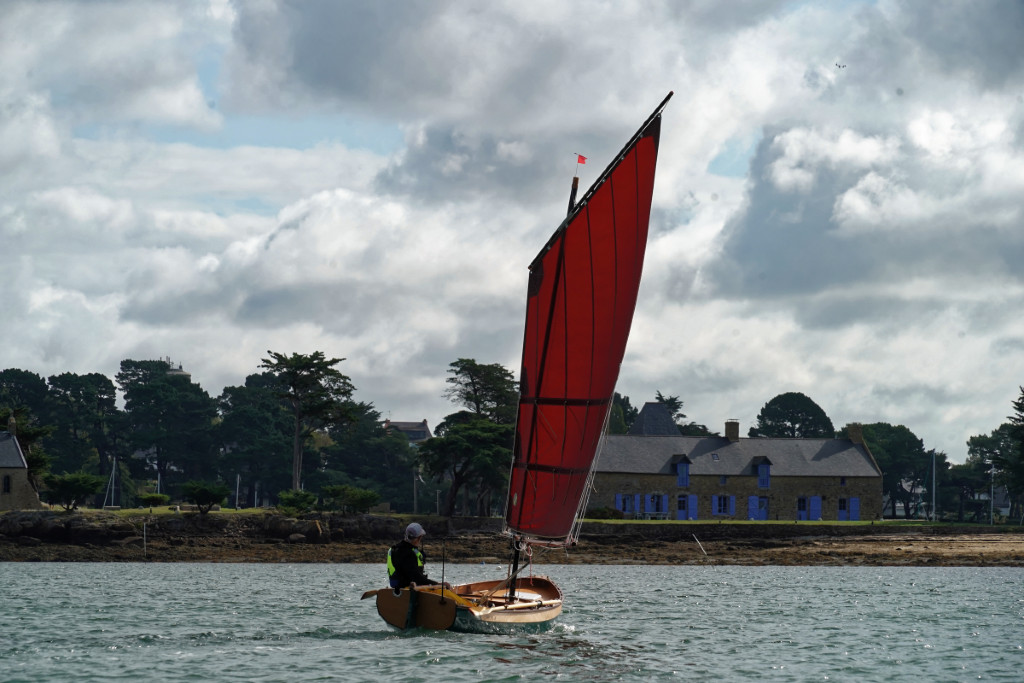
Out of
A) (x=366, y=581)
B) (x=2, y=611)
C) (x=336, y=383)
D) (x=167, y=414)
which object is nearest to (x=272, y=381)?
(x=167, y=414)

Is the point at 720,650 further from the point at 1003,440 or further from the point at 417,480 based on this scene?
the point at 1003,440

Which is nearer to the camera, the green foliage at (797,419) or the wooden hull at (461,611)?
the wooden hull at (461,611)

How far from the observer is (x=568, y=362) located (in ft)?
71.0

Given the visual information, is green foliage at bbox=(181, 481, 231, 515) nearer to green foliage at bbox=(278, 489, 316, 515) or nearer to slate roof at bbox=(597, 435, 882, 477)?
green foliage at bbox=(278, 489, 316, 515)

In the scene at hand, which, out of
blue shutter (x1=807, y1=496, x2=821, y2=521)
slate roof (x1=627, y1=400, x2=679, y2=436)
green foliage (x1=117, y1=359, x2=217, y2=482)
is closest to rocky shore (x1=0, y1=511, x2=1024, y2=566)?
blue shutter (x1=807, y1=496, x2=821, y2=521)

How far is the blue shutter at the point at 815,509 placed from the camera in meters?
75.4

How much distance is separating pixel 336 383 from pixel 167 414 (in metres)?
32.0

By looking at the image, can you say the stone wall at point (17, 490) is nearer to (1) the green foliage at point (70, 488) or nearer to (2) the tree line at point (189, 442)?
(1) the green foliage at point (70, 488)

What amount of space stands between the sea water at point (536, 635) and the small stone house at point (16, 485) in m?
22.2

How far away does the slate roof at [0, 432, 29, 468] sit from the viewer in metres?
61.2

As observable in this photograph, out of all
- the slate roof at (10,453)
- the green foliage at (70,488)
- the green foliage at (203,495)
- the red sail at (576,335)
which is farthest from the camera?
the slate roof at (10,453)

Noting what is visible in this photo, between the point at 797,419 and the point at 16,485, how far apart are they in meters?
82.3

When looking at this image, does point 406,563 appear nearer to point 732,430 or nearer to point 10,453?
point 10,453

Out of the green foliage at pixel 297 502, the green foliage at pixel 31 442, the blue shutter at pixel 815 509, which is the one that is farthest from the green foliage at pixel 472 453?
the green foliage at pixel 31 442
